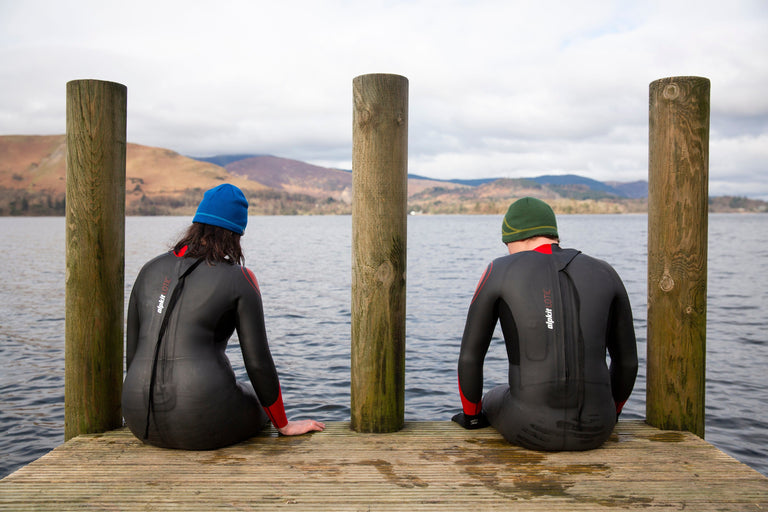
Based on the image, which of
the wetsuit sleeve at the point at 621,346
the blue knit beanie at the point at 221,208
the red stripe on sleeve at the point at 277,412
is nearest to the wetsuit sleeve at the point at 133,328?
the blue knit beanie at the point at 221,208

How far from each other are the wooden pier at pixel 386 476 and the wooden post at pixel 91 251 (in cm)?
37

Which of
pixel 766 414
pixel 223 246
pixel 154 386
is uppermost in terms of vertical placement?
pixel 223 246

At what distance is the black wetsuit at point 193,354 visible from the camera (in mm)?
3949

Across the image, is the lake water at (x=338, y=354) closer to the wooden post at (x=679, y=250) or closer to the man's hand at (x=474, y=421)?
the man's hand at (x=474, y=421)

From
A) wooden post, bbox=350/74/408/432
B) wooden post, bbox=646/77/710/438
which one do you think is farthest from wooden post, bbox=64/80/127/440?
wooden post, bbox=646/77/710/438

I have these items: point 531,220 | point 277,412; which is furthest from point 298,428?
point 531,220

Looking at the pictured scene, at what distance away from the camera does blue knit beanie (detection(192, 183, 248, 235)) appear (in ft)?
13.7

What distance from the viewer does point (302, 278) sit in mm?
29297

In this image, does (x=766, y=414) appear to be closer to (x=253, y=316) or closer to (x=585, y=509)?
(x=585, y=509)

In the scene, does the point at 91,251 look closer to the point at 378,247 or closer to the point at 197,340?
the point at 197,340

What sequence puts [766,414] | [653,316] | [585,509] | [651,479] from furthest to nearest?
[766,414], [653,316], [651,479], [585,509]

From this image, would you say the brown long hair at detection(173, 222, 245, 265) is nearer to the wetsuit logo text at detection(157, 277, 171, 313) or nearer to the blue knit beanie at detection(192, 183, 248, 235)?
the blue knit beanie at detection(192, 183, 248, 235)

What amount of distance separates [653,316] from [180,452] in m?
3.86

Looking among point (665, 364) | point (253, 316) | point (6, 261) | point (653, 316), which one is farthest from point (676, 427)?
point (6, 261)
